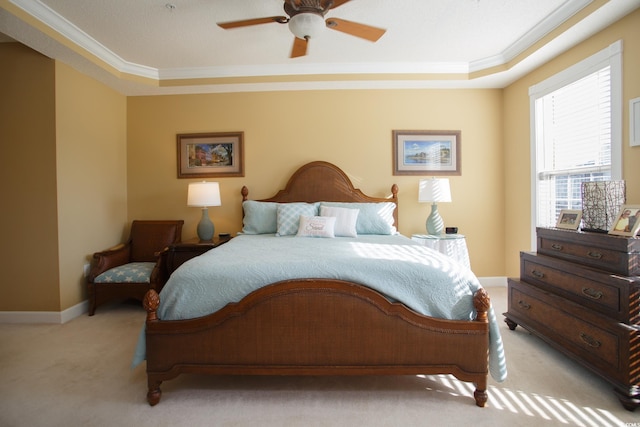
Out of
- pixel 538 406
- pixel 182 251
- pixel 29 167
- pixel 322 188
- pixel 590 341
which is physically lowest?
pixel 538 406

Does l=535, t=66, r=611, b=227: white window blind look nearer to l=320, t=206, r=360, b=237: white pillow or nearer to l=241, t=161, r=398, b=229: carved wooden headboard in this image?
l=241, t=161, r=398, b=229: carved wooden headboard

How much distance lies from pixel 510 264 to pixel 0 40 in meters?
5.97

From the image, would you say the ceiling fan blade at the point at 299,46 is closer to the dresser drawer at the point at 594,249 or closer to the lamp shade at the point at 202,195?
the lamp shade at the point at 202,195

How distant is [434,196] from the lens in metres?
3.68

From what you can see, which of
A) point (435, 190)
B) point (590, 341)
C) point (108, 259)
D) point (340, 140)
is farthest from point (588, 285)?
point (108, 259)

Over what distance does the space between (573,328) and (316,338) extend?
172cm

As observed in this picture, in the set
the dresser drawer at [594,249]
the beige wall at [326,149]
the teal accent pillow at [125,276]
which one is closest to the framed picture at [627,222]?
the dresser drawer at [594,249]

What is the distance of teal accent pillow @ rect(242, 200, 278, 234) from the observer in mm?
3611

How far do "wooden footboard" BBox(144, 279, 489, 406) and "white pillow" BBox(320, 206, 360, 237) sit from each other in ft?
4.93

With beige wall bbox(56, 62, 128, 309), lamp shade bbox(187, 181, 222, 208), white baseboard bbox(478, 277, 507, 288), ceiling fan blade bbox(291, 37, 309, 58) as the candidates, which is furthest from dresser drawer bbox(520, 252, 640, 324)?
beige wall bbox(56, 62, 128, 309)

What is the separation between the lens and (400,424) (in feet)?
5.44

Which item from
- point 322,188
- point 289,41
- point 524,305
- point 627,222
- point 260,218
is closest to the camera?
point 627,222

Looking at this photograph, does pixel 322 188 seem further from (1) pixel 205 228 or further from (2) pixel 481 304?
(2) pixel 481 304

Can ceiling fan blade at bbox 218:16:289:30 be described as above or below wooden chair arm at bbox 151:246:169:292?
above
